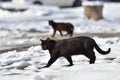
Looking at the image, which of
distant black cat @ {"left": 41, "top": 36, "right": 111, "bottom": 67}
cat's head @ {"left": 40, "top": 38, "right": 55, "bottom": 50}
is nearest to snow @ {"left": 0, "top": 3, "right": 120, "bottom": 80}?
distant black cat @ {"left": 41, "top": 36, "right": 111, "bottom": 67}

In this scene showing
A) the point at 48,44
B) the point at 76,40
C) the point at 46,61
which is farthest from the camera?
the point at 46,61

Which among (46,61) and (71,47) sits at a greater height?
(71,47)

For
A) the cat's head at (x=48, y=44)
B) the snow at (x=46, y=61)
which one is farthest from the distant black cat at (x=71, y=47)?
the snow at (x=46, y=61)

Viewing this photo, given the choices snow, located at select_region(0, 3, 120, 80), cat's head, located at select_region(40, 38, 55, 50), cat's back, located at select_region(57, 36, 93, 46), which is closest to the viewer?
snow, located at select_region(0, 3, 120, 80)

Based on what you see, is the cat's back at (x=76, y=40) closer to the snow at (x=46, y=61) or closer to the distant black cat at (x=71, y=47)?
the distant black cat at (x=71, y=47)

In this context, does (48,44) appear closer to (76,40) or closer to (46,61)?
(76,40)

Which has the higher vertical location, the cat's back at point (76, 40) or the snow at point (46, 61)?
the cat's back at point (76, 40)

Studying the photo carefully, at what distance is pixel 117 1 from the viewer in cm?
4453

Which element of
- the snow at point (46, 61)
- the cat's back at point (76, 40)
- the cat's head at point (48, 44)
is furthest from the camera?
the cat's head at point (48, 44)

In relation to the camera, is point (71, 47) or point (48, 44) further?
point (48, 44)

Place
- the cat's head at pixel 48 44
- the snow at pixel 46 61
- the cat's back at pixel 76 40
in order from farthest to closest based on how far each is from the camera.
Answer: the cat's head at pixel 48 44, the cat's back at pixel 76 40, the snow at pixel 46 61

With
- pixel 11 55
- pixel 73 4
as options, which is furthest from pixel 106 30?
pixel 73 4

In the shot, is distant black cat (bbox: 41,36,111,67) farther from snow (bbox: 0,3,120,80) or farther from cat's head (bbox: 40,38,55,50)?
snow (bbox: 0,3,120,80)

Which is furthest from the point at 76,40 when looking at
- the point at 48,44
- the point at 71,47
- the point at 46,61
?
the point at 46,61
